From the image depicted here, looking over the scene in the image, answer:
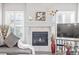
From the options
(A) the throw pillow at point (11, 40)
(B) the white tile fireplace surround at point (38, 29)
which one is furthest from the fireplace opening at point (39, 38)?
(A) the throw pillow at point (11, 40)

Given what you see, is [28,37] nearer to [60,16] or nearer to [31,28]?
[31,28]

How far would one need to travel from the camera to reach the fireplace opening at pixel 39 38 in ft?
3.40

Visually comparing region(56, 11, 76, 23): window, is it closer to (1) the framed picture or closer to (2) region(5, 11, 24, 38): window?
(1) the framed picture

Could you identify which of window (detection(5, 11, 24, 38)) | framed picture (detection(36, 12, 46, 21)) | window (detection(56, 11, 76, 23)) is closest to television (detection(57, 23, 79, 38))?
window (detection(56, 11, 76, 23))

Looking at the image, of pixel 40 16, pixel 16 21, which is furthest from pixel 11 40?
pixel 40 16

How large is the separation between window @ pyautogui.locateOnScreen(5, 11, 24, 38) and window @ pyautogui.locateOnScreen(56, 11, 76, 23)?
0.95 feet

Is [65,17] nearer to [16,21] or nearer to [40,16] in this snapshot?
[40,16]

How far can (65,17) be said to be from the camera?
105 centimetres

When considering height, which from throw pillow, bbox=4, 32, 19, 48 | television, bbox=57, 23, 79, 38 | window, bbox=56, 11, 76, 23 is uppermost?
window, bbox=56, 11, 76, 23

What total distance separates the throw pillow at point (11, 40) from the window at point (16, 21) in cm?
3

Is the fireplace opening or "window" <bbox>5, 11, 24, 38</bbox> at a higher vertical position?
"window" <bbox>5, 11, 24, 38</bbox>

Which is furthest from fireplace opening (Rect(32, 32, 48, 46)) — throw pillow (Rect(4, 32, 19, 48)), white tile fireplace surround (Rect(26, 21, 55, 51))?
throw pillow (Rect(4, 32, 19, 48))

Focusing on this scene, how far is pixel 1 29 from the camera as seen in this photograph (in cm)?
103

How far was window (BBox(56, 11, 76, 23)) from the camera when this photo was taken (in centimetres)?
101
